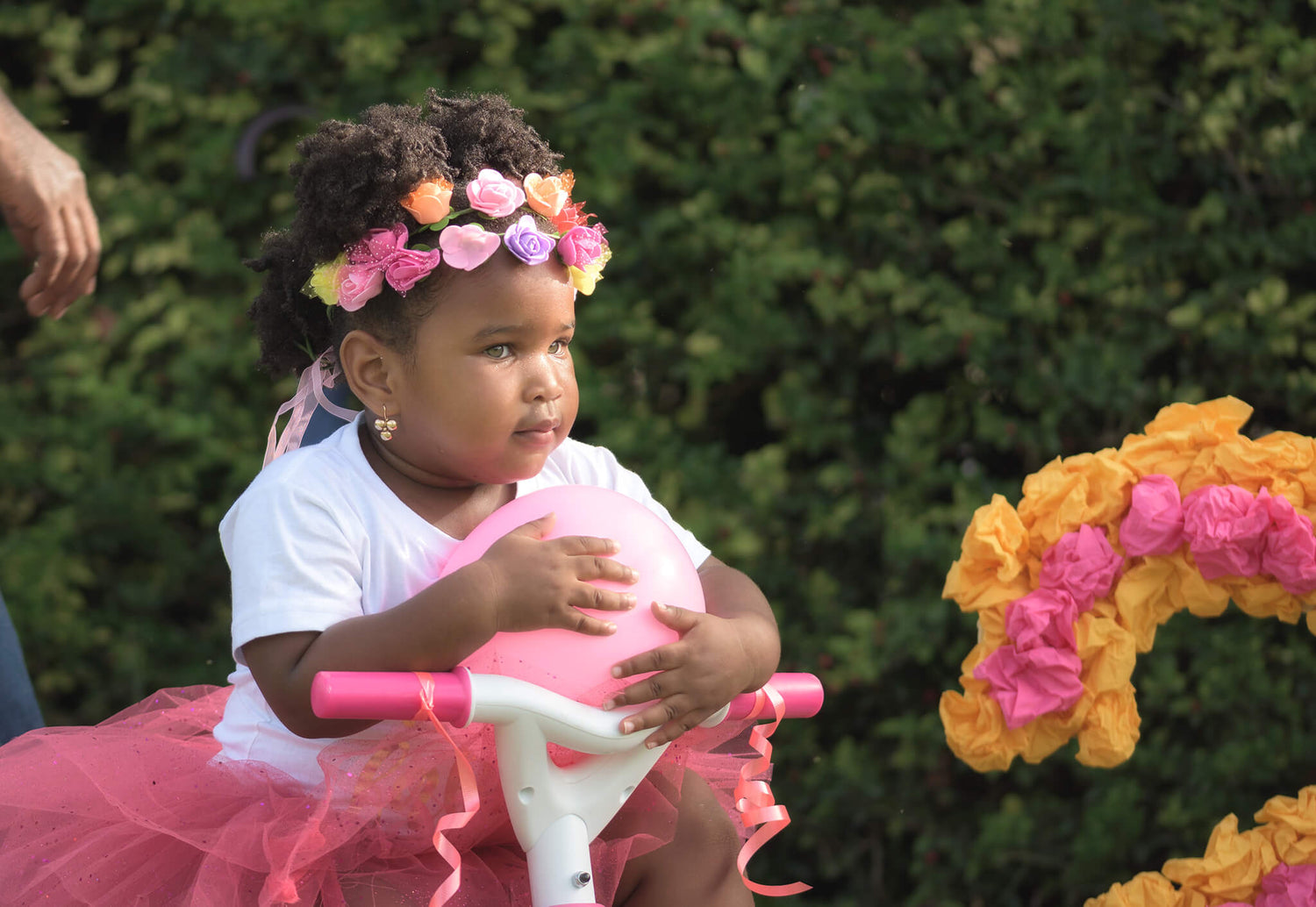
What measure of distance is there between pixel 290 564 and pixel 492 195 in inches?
21.4

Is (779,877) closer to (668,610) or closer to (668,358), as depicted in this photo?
(668,358)

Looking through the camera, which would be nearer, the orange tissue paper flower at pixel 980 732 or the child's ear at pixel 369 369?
the child's ear at pixel 369 369

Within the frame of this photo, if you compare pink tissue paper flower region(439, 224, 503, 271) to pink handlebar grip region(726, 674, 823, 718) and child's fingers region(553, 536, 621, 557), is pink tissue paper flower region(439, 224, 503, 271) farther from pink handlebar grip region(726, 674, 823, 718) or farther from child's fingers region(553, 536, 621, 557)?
pink handlebar grip region(726, 674, 823, 718)

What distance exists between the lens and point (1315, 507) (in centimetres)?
207

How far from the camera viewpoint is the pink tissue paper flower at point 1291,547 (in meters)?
2.00

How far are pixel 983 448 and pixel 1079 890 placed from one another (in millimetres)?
1013

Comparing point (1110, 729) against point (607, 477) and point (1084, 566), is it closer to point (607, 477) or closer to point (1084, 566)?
point (1084, 566)

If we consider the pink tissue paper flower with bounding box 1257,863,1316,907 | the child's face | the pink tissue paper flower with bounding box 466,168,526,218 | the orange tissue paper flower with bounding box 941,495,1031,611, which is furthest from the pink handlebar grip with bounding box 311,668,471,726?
the pink tissue paper flower with bounding box 1257,863,1316,907

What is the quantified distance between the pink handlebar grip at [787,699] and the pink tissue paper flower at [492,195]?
27.8 inches

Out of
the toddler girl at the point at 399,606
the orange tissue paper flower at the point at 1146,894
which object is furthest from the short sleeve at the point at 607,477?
the orange tissue paper flower at the point at 1146,894

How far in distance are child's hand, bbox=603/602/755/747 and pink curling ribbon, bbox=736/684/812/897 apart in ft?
0.34

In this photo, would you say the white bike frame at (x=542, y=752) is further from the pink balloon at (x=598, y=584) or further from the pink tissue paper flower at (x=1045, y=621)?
the pink tissue paper flower at (x=1045, y=621)

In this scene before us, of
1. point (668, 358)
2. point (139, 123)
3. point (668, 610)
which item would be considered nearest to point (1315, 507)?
point (668, 610)

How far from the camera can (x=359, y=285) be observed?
75.0 inches
